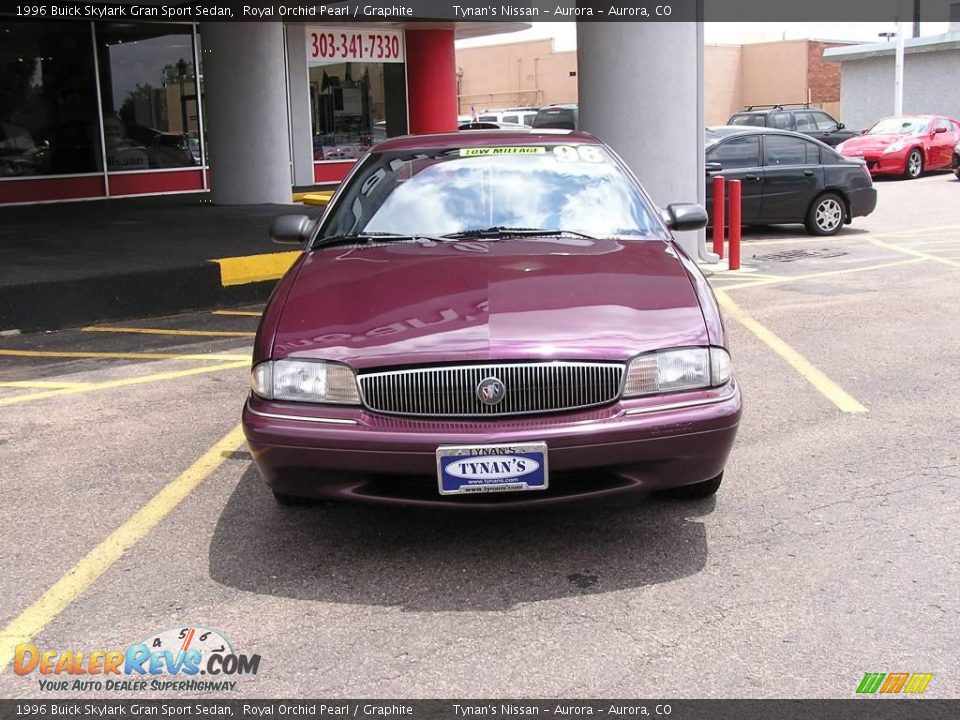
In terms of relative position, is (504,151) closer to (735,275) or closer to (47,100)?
(735,275)

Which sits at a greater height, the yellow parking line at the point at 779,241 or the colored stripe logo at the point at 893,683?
the yellow parking line at the point at 779,241

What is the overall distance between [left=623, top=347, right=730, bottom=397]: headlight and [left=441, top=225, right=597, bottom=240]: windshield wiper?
1181 millimetres

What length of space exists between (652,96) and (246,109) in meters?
6.92

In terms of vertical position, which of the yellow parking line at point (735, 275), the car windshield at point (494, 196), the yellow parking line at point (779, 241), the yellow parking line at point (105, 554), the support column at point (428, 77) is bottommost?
the yellow parking line at point (105, 554)

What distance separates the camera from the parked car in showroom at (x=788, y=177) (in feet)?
46.5

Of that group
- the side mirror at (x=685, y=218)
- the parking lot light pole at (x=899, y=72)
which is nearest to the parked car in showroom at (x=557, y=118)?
the parking lot light pole at (x=899, y=72)

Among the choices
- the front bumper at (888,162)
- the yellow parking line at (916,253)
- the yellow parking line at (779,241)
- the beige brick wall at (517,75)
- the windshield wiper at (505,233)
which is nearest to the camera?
the windshield wiper at (505,233)

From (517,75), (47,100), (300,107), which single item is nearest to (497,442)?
(47,100)

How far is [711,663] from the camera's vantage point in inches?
133

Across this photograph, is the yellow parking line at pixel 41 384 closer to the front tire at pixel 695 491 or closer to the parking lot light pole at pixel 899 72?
the front tire at pixel 695 491

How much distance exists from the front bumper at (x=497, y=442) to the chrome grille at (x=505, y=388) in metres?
0.04

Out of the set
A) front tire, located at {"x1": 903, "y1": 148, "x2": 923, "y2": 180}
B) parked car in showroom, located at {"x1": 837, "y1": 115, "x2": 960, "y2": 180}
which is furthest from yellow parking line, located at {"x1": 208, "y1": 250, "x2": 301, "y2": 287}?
front tire, located at {"x1": 903, "y1": 148, "x2": 923, "y2": 180}

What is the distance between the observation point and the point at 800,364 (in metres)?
7.34

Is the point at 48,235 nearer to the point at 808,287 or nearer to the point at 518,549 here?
the point at 808,287
